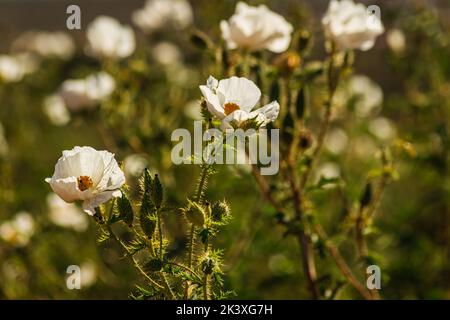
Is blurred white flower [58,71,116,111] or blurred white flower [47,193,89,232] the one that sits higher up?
blurred white flower [58,71,116,111]

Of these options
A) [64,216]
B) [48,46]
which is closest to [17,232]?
[64,216]

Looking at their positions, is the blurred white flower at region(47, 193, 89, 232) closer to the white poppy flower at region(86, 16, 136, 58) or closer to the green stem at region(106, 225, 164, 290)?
the white poppy flower at region(86, 16, 136, 58)

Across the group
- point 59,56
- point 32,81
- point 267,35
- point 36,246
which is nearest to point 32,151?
point 32,81

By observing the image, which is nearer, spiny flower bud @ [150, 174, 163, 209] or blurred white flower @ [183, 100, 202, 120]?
spiny flower bud @ [150, 174, 163, 209]

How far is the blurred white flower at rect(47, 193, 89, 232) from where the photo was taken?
3836 millimetres

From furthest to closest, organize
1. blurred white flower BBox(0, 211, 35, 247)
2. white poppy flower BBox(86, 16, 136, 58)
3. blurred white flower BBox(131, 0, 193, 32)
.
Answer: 1. blurred white flower BBox(131, 0, 193, 32)
2. blurred white flower BBox(0, 211, 35, 247)
3. white poppy flower BBox(86, 16, 136, 58)

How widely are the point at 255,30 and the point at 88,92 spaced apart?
1192 millimetres

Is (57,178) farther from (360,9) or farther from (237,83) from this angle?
(360,9)

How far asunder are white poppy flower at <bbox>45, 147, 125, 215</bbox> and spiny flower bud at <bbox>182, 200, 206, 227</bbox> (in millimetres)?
186

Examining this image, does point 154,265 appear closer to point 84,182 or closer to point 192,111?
point 84,182

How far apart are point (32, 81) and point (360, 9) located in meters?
3.55

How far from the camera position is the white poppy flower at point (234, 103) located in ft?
5.82

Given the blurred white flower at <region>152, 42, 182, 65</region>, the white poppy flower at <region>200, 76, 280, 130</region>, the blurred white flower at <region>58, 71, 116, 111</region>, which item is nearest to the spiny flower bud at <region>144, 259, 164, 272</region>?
the white poppy flower at <region>200, 76, 280, 130</region>

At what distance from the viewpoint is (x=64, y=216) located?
3.86 metres
